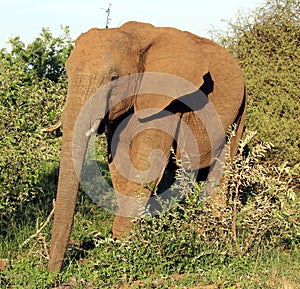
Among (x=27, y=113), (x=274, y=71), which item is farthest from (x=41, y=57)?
(x=274, y=71)

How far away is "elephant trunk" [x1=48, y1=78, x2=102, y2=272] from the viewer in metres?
5.51

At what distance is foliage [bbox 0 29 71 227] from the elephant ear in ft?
4.73

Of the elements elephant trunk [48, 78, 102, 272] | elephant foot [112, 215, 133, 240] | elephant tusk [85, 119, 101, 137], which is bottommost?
elephant foot [112, 215, 133, 240]

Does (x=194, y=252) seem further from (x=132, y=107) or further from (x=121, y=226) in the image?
(x=132, y=107)

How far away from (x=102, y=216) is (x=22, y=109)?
1795 millimetres

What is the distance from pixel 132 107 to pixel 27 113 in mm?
1663

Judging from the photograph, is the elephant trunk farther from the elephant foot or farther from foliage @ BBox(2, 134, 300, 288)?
the elephant foot

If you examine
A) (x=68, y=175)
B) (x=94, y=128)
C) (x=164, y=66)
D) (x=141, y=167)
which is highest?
(x=164, y=66)

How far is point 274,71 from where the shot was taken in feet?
36.8

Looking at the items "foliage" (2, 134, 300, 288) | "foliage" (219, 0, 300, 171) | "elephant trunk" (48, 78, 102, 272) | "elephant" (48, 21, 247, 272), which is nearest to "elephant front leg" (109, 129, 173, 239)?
"elephant" (48, 21, 247, 272)

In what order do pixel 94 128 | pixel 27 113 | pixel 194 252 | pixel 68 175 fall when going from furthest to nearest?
pixel 27 113 → pixel 194 252 → pixel 94 128 → pixel 68 175

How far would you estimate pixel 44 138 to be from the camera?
746 centimetres

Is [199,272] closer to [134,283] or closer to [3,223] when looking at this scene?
[134,283]

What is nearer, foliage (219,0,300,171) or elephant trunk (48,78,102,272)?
elephant trunk (48,78,102,272)
